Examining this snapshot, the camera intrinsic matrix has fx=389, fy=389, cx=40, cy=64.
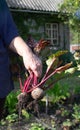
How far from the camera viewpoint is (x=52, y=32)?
64.5 feet

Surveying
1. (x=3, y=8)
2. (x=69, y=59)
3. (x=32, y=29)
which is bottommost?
(x=69, y=59)

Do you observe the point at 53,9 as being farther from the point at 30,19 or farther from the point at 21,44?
the point at 21,44

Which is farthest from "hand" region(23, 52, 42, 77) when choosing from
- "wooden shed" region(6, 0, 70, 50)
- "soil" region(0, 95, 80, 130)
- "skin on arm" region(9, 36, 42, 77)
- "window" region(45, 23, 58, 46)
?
"window" region(45, 23, 58, 46)

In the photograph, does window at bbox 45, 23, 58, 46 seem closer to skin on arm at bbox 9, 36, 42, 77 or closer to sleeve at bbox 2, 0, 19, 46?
sleeve at bbox 2, 0, 19, 46

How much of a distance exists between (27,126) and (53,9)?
1419cm

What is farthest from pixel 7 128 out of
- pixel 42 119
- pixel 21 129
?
pixel 42 119

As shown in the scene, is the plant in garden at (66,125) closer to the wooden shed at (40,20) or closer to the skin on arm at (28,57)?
the skin on arm at (28,57)

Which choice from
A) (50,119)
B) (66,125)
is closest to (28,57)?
(66,125)

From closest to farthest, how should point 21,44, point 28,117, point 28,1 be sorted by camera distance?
point 21,44 → point 28,117 → point 28,1

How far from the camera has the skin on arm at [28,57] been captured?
5.97ft

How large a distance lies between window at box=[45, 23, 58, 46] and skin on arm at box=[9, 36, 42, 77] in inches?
672

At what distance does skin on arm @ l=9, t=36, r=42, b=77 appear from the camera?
5.97 ft

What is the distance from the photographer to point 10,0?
17.2 m

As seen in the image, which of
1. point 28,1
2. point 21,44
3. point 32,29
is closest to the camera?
point 21,44
